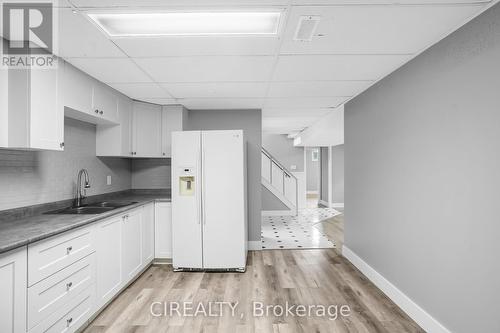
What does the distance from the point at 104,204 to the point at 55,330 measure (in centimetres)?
158

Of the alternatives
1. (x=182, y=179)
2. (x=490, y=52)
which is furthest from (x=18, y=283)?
(x=490, y=52)

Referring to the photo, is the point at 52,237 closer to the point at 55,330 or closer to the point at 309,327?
the point at 55,330

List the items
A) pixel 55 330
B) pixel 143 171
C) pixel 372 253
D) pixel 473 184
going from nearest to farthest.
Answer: pixel 473 184 < pixel 55 330 < pixel 372 253 < pixel 143 171

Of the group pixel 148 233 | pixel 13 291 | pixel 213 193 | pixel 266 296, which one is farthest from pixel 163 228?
pixel 13 291

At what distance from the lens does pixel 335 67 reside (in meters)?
2.61

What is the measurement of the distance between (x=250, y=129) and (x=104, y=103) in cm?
219

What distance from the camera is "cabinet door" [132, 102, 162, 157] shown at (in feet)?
12.8

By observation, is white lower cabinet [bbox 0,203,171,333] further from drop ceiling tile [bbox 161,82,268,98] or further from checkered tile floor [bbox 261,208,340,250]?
checkered tile floor [bbox 261,208,340,250]

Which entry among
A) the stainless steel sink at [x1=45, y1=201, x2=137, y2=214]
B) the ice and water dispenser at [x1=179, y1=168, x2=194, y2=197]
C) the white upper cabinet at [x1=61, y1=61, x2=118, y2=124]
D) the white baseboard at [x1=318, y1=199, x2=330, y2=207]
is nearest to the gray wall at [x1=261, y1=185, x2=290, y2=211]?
the white baseboard at [x1=318, y1=199, x2=330, y2=207]

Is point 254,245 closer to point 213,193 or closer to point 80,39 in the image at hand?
point 213,193

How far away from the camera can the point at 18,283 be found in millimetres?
1605

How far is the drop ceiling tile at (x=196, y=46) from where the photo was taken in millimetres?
2035

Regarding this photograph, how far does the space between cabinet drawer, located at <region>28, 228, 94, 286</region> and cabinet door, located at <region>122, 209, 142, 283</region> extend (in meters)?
0.61

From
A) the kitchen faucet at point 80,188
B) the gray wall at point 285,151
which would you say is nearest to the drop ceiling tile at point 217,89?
the kitchen faucet at point 80,188
